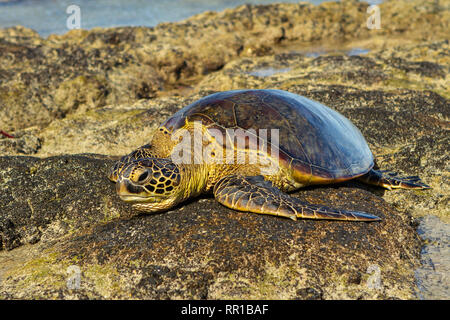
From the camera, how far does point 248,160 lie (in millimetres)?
2906

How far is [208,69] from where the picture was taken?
10.5 metres

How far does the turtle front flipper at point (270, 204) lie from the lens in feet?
7.88

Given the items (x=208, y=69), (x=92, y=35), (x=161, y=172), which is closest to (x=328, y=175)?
(x=161, y=172)

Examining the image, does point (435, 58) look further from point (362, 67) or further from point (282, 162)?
point (282, 162)

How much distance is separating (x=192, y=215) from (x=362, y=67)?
18.4ft

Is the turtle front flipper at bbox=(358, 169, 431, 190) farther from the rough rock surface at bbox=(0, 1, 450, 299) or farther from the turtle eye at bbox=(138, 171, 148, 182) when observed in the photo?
the turtle eye at bbox=(138, 171, 148, 182)

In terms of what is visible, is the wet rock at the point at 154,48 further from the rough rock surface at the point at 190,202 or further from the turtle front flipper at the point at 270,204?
the turtle front flipper at the point at 270,204

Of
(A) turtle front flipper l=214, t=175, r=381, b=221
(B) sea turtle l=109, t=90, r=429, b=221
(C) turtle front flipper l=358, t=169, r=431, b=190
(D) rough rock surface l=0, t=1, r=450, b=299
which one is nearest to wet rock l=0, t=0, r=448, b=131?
(D) rough rock surface l=0, t=1, r=450, b=299

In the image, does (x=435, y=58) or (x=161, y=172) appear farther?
(x=435, y=58)

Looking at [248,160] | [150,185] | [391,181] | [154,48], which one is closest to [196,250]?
[150,185]

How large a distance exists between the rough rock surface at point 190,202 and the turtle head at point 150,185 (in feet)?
0.39

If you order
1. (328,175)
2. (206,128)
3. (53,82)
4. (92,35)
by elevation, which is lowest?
(328,175)

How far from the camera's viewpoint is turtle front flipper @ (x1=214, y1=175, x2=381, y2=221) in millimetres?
2402

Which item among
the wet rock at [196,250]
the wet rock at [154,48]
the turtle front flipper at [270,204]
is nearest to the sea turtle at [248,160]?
the turtle front flipper at [270,204]
